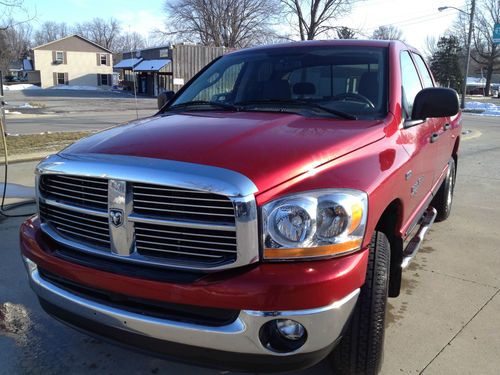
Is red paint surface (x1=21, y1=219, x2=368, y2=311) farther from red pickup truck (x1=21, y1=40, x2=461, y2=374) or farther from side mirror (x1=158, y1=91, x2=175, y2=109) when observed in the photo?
side mirror (x1=158, y1=91, x2=175, y2=109)

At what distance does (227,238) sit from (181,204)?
25 centimetres

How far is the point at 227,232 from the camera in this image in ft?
6.57

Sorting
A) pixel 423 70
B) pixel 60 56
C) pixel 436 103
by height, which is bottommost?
pixel 436 103

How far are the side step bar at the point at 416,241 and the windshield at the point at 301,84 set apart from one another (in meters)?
1.02

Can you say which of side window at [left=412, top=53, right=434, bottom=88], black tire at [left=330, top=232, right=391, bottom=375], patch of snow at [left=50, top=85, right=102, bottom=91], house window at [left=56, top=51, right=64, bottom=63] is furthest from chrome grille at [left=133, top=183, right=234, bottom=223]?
house window at [left=56, top=51, right=64, bottom=63]

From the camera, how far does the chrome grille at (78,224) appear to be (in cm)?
229

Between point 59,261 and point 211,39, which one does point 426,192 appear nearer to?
point 59,261

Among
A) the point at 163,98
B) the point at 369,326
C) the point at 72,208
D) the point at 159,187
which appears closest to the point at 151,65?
the point at 163,98

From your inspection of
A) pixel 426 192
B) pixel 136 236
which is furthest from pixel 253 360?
pixel 426 192

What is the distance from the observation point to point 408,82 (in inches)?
141

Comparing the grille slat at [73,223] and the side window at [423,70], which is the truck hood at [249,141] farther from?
the side window at [423,70]

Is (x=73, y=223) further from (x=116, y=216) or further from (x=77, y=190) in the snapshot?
(x=116, y=216)

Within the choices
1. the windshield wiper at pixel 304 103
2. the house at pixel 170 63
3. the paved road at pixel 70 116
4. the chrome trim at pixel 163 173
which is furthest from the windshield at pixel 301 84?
the house at pixel 170 63

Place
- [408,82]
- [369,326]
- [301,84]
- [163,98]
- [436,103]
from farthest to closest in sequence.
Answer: [163,98], [408,82], [301,84], [436,103], [369,326]
